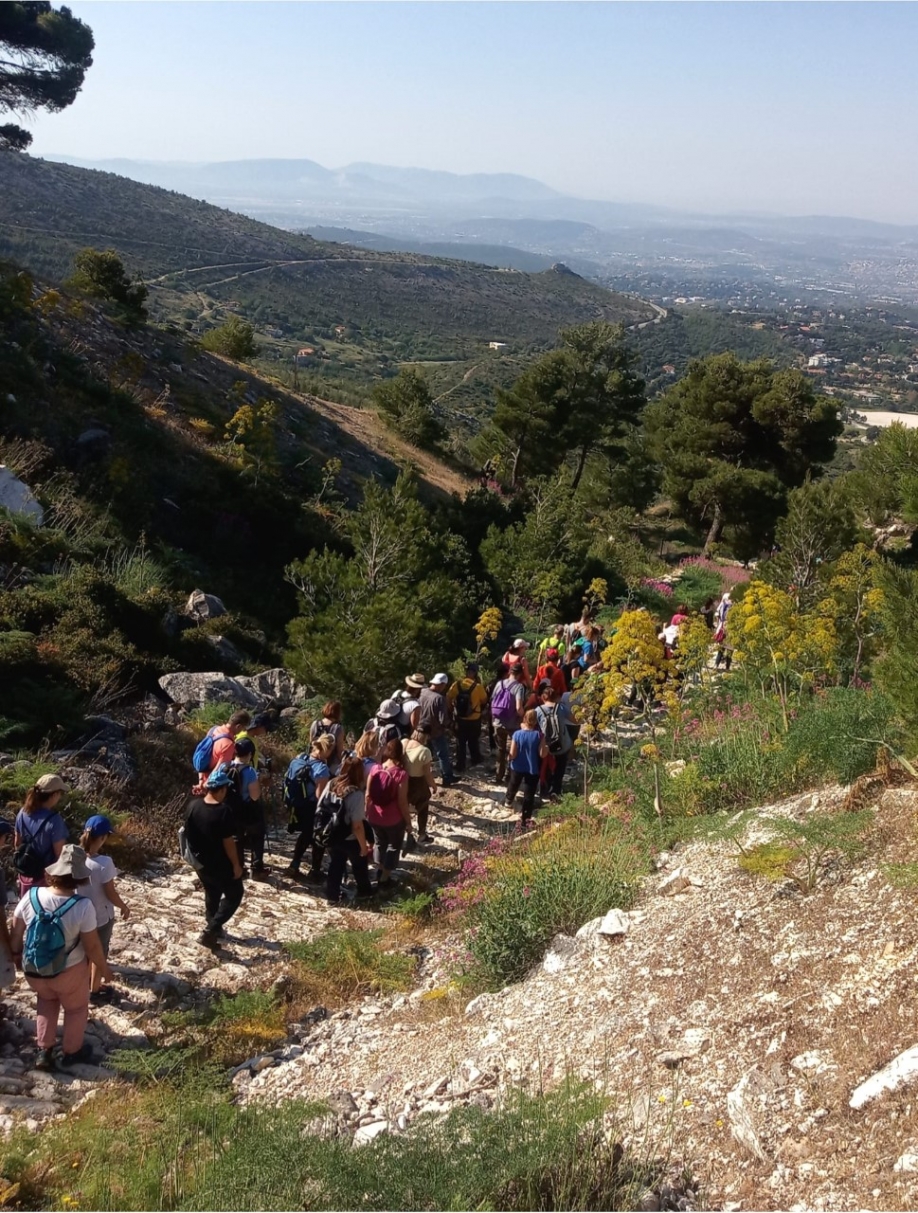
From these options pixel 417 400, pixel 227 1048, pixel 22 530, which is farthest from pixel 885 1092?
pixel 417 400

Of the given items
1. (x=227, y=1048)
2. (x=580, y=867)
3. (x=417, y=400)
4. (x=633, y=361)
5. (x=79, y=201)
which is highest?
(x=79, y=201)

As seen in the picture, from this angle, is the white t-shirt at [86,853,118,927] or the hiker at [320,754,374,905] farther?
the hiker at [320,754,374,905]

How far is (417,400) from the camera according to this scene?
31703 mm

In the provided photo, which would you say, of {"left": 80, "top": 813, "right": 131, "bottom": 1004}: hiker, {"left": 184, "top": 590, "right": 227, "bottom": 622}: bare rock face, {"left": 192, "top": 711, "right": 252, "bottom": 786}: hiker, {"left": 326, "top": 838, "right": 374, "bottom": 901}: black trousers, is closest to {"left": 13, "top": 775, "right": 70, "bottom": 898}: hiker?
{"left": 80, "top": 813, "right": 131, "bottom": 1004}: hiker

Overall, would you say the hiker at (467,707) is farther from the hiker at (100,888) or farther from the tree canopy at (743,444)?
the tree canopy at (743,444)

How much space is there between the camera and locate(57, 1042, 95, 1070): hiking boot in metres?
4.43

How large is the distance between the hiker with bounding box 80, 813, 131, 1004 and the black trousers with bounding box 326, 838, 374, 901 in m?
1.87

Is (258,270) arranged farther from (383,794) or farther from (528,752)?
(383,794)

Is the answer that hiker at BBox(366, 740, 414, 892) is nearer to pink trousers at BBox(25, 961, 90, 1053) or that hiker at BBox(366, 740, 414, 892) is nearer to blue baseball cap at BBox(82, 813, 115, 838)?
blue baseball cap at BBox(82, 813, 115, 838)

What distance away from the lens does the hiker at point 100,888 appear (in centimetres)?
484

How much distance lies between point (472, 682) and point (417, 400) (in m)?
24.2

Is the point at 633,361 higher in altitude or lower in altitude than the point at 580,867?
higher

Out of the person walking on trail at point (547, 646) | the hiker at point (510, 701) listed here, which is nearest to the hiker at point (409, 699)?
the hiker at point (510, 701)

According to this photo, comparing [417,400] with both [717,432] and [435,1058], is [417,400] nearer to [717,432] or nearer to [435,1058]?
[717,432]
